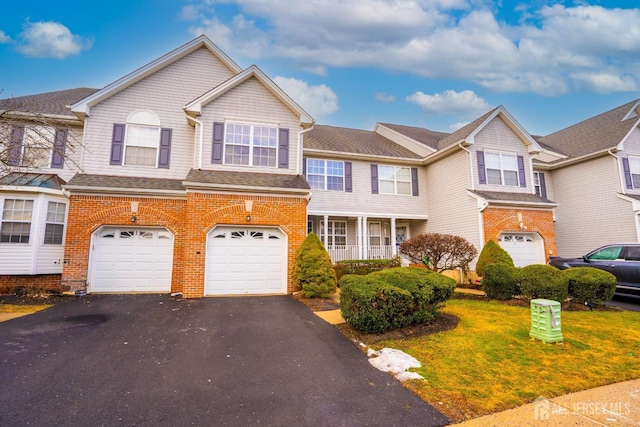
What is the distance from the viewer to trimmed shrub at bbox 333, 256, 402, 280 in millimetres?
13492

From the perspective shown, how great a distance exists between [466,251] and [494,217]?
11.1 ft

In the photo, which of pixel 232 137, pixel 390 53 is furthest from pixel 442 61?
pixel 232 137

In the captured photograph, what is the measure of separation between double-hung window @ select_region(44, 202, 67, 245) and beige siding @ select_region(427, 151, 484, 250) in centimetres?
1693

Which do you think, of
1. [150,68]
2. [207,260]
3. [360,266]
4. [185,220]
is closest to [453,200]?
[360,266]

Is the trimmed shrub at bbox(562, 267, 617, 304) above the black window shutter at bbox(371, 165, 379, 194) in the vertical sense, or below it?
below

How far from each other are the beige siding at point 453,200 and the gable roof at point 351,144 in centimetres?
174

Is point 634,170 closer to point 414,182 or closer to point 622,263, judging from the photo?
point 622,263

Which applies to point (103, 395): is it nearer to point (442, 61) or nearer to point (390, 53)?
point (390, 53)

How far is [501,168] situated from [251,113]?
41.0 ft

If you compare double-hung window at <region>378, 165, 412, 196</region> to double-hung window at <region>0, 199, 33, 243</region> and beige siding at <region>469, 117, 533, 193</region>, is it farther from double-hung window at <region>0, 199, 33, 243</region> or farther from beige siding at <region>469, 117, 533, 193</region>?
double-hung window at <region>0, 199, 33, 243</region>

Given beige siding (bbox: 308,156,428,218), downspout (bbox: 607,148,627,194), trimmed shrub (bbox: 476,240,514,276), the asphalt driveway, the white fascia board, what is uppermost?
the white fascia board

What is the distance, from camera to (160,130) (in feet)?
40.7

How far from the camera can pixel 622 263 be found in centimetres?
1019

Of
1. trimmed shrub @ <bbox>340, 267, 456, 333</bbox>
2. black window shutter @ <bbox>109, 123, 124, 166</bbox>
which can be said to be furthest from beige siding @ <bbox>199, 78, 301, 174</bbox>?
trimmed shrub @ <bbox>340, 267, 456, 333</bbox>
